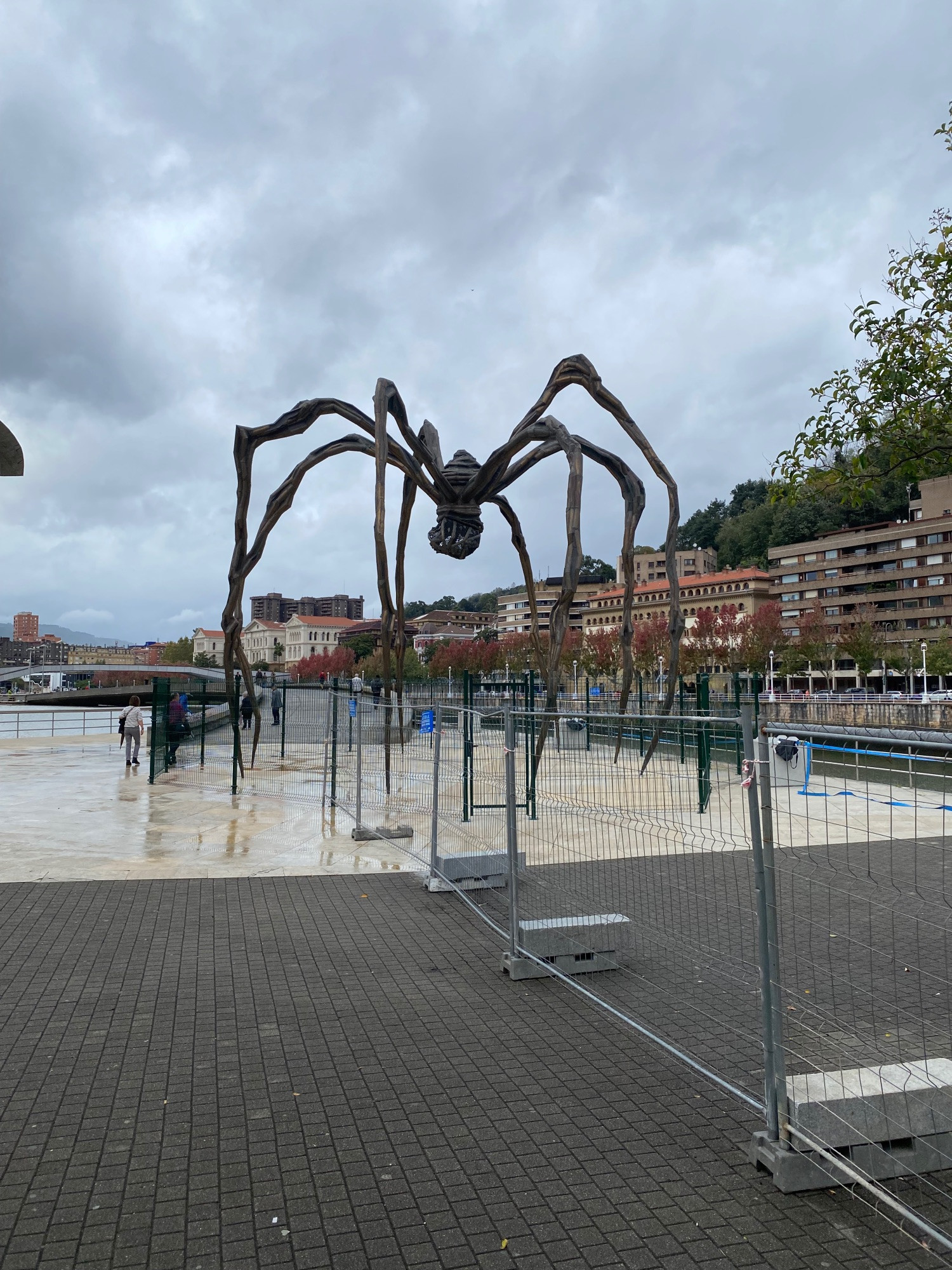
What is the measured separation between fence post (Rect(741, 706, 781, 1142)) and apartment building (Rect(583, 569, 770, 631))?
272 feet

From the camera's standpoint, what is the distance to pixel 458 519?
10.8m

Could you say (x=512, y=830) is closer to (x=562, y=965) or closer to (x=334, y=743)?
(x=562, y=965)

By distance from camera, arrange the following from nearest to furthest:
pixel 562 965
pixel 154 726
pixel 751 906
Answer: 1. pixel 562 965
2. pixel 751 906
3. pixel 154 726

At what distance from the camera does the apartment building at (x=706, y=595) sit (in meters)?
94.4

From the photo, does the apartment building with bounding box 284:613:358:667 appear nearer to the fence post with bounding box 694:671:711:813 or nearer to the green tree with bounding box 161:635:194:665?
the green tree with bounding box 161:635:194:665

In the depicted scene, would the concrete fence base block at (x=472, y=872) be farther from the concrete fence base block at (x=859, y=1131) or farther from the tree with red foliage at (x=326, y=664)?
the tree with red foliage at (x=326, y=664)

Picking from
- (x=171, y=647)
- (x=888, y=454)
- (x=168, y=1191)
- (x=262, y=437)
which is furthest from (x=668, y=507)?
(x=171, y=647)

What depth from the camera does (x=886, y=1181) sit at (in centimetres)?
306

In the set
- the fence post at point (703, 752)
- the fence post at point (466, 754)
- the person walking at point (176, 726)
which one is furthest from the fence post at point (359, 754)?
the person walking at point (176, 726)

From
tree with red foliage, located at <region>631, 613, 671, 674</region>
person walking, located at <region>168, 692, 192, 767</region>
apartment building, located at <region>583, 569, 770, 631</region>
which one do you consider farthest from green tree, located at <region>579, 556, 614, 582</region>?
person walking, located at <region>168, 692, 192, 767</region>

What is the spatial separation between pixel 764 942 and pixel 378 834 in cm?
745

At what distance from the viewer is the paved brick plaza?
8.95 ft

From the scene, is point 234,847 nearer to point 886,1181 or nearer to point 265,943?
point 265,943

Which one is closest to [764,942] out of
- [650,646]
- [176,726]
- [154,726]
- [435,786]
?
[435,786]
